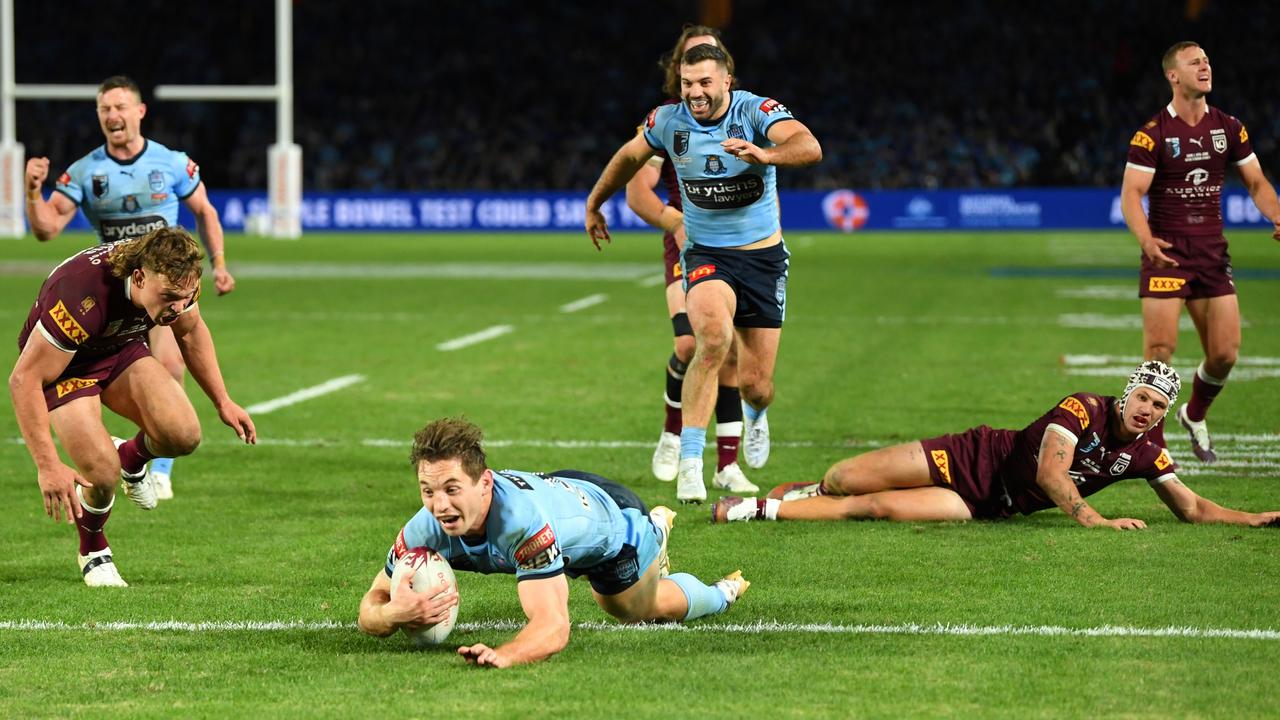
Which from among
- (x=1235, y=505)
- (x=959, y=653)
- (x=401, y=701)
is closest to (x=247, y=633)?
(x=401, y=701)

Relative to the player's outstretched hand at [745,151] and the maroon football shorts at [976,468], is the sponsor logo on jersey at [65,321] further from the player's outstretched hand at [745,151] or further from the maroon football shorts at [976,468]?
the maroon football shorts at [976,468]

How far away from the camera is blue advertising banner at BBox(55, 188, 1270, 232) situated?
43.5 m

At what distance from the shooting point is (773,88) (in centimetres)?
4944

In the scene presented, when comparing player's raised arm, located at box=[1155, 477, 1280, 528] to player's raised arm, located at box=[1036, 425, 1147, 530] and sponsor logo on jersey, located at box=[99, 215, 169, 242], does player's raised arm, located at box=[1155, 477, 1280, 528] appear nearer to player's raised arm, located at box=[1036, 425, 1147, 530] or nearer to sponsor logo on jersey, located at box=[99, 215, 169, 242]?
player's raised arm, located at box=[1036, 425, 1147, 530]

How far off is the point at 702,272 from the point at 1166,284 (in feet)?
9.99

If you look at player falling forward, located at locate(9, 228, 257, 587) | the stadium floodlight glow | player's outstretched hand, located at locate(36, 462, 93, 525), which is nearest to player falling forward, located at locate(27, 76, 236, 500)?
player falling forward, located at locate(9, 228, 257, 587)

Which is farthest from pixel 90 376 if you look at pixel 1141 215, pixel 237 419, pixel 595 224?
pixel 1141 215

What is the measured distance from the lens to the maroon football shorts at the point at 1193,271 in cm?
1042

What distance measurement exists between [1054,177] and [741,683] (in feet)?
135

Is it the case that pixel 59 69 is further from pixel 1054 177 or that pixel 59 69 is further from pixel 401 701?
pixel 401 701

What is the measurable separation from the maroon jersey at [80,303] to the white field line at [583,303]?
14588 millimetres

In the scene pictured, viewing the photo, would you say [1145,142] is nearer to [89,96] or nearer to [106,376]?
[106,376]

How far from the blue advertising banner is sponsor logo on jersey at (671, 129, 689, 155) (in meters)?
33.7

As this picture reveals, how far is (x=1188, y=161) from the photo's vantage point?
10438mm
